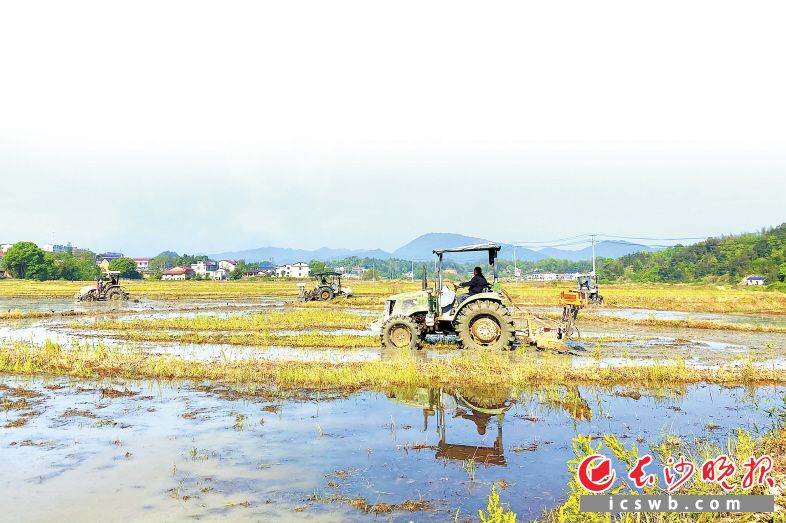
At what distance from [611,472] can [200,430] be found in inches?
211

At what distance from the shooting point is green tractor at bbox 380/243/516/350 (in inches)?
516

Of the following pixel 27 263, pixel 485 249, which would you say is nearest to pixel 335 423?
pixel 485 249

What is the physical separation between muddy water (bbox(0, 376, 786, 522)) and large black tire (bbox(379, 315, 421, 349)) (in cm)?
408

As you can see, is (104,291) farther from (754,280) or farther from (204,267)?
(204,267)

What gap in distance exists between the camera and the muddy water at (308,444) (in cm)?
531

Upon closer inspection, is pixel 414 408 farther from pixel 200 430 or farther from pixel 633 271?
pixel 633 271

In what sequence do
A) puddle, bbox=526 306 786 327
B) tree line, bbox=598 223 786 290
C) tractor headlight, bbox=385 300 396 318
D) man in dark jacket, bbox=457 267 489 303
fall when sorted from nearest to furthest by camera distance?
man in dark jacket, bbox=457 267 489 303
tractor headlight, bbox=385 300 396 318
puddle, bbox=526 306 786 327
tree line, bbox=598 223 786 290

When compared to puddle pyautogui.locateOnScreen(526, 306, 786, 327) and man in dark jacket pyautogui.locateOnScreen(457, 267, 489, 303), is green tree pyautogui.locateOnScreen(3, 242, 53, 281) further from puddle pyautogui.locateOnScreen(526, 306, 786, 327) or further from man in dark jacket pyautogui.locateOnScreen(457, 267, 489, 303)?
man in dark jacket pyautogui.locateOnScreen(457, 267, 489, 303)

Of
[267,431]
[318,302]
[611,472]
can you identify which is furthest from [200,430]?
[318,302]

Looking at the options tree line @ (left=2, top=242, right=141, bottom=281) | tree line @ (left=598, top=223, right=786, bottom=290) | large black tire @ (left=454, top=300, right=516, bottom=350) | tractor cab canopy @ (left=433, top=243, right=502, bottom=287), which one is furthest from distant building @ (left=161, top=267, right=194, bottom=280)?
large black tire @ (left=454, top=300, right=516, bottom=350)

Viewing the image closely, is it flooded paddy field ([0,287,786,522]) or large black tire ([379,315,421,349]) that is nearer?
flooded paddy field ([0,287,786,522])

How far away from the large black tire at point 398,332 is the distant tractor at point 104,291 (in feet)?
92.5

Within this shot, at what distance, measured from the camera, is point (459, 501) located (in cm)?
527

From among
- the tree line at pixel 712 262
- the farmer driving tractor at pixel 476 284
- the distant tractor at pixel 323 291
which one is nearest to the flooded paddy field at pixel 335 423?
the farmer driving tractor at pixel 476 284
